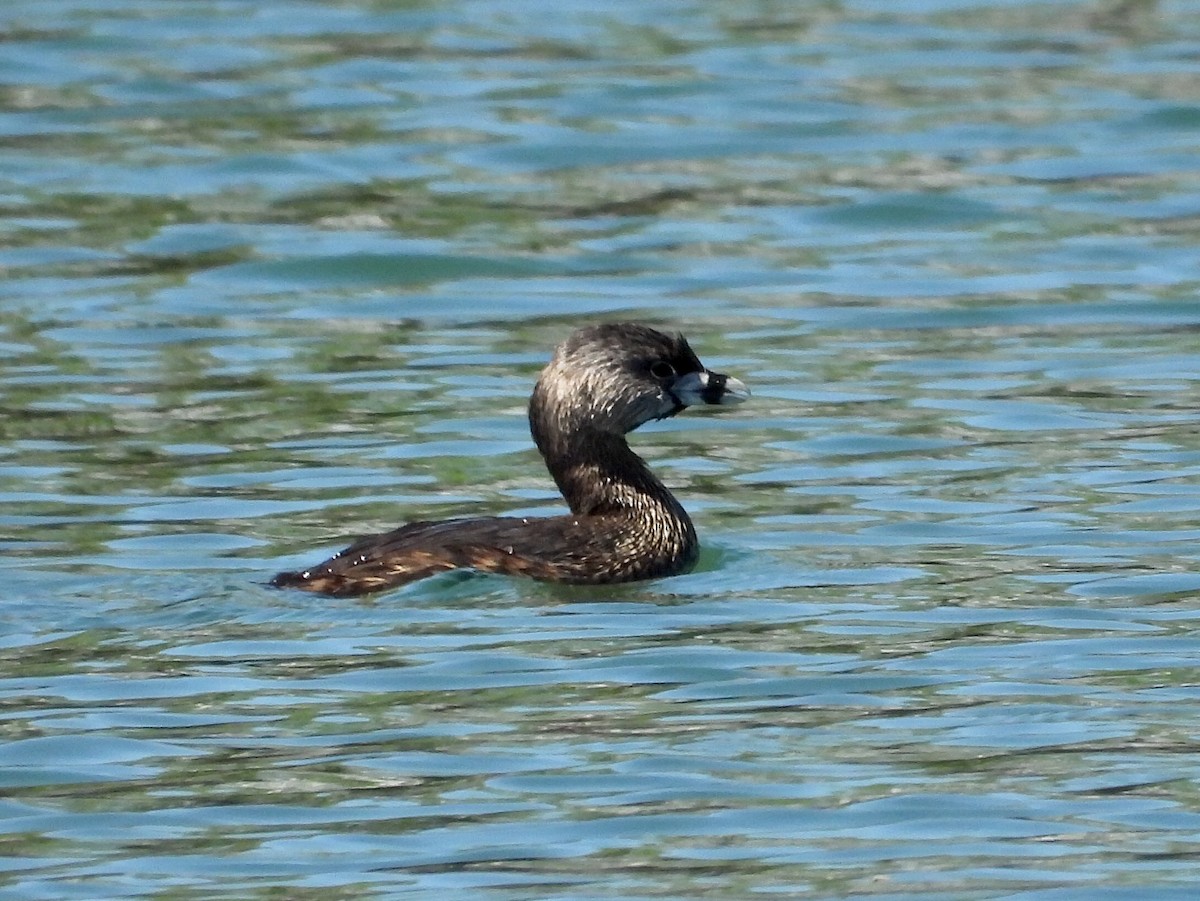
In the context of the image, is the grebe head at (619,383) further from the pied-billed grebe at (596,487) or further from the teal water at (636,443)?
the teal water at (636,443)

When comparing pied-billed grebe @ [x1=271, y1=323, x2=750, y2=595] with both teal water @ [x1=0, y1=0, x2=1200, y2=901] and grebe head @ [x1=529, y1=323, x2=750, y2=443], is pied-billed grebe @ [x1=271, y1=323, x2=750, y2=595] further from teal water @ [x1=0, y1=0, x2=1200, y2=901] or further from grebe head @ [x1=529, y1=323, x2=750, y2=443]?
teal water @ [x1=0, y1=0, x2=1200, y2=901]

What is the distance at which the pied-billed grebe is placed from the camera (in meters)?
11.3

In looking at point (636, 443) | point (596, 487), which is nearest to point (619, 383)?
point (596, 487)

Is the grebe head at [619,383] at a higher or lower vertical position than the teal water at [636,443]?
higher

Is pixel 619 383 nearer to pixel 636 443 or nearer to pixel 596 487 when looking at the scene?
pixel 596 487

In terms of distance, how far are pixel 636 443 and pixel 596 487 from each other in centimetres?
285

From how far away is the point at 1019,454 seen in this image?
45.0 feet

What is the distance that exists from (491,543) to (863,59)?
13407 mm

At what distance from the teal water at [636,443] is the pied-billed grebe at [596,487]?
15cm

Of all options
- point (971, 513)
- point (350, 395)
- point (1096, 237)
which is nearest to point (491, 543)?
point (971, 513)

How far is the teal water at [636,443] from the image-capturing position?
848cm

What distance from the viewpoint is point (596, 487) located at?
12.1 m

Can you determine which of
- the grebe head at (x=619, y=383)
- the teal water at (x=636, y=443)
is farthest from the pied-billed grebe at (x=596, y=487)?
the teal water at (x=636, y=443)

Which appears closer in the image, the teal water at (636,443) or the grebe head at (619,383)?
the teal water at (636,443)
